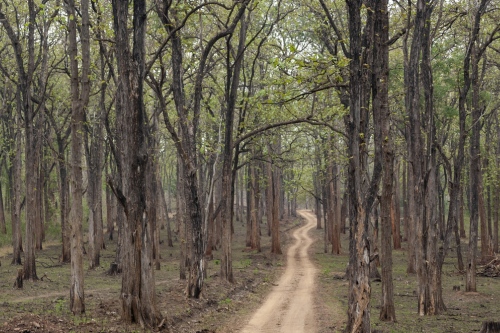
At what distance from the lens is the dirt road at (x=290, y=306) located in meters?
15.2

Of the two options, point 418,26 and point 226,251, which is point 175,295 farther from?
point 418,26

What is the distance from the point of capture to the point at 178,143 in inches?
686

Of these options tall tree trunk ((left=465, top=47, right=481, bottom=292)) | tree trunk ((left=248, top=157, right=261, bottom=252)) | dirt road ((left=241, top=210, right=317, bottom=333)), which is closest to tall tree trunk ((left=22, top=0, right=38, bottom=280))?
dirt road ((left=241, top=210, right=317, bottom=333))

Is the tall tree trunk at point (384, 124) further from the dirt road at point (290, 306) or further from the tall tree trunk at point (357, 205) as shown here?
the dirt road at point (290, 306)

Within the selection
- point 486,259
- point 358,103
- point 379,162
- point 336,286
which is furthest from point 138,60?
point 486,259

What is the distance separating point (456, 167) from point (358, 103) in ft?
24.4

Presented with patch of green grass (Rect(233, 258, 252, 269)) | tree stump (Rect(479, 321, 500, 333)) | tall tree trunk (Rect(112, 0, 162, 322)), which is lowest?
patch of green grass (Rect(233, 258, 252, 269))

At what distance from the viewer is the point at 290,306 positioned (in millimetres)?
18953

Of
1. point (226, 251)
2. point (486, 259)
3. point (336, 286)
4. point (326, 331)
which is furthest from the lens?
point (486, 259)

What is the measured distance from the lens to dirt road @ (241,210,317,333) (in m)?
15.2

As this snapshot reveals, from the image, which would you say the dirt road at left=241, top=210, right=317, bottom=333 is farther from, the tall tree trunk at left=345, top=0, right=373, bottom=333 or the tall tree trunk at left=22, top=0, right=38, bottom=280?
the tall tree trunk at left=22, top=0, right=38, bottom=280

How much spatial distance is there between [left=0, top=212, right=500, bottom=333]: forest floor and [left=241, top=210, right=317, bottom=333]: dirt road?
0.45 feet

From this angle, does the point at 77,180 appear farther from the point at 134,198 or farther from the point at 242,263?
the point at 242,263

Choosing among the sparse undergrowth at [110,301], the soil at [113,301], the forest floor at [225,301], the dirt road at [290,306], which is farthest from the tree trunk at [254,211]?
the sparse undergrowth at [110,301]
